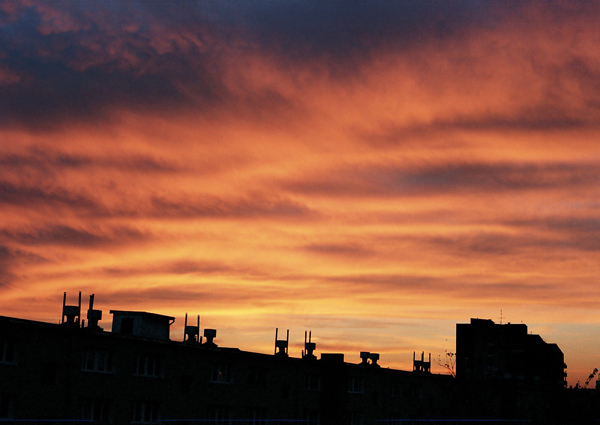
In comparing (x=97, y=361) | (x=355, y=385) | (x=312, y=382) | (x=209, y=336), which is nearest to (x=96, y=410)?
(x=97, y=361)

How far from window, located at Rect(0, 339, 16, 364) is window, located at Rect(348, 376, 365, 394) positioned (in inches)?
1624

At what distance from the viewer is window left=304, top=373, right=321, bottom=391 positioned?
77438 mm

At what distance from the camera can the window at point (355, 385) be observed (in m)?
82.6

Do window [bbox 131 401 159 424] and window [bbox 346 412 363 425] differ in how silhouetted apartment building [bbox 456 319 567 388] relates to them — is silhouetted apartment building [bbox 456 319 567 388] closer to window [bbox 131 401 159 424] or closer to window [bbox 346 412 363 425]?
window [bbox 346 412 363 425]

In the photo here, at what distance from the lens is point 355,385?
274ft

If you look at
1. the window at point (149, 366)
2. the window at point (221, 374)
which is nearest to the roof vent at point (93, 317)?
the window at point (149, 366)

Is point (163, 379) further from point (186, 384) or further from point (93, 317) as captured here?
point (93, 317)

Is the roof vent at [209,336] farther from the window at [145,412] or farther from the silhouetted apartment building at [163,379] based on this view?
the window at [145,412]

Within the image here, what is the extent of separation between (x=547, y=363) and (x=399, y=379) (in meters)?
96.7

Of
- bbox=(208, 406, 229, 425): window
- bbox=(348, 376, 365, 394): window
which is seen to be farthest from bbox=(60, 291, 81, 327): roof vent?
bbox=(348, 376, 365, 394): window

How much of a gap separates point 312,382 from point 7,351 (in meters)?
35.9

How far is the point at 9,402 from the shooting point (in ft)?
163

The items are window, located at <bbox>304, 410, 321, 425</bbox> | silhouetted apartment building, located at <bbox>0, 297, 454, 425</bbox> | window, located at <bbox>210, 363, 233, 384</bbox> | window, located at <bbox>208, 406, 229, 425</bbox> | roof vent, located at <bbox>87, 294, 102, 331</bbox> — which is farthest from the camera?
window, located at <bbox>304, 410, 321, 425</bbox>

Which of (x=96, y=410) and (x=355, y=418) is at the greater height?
(x=96, y=410)
